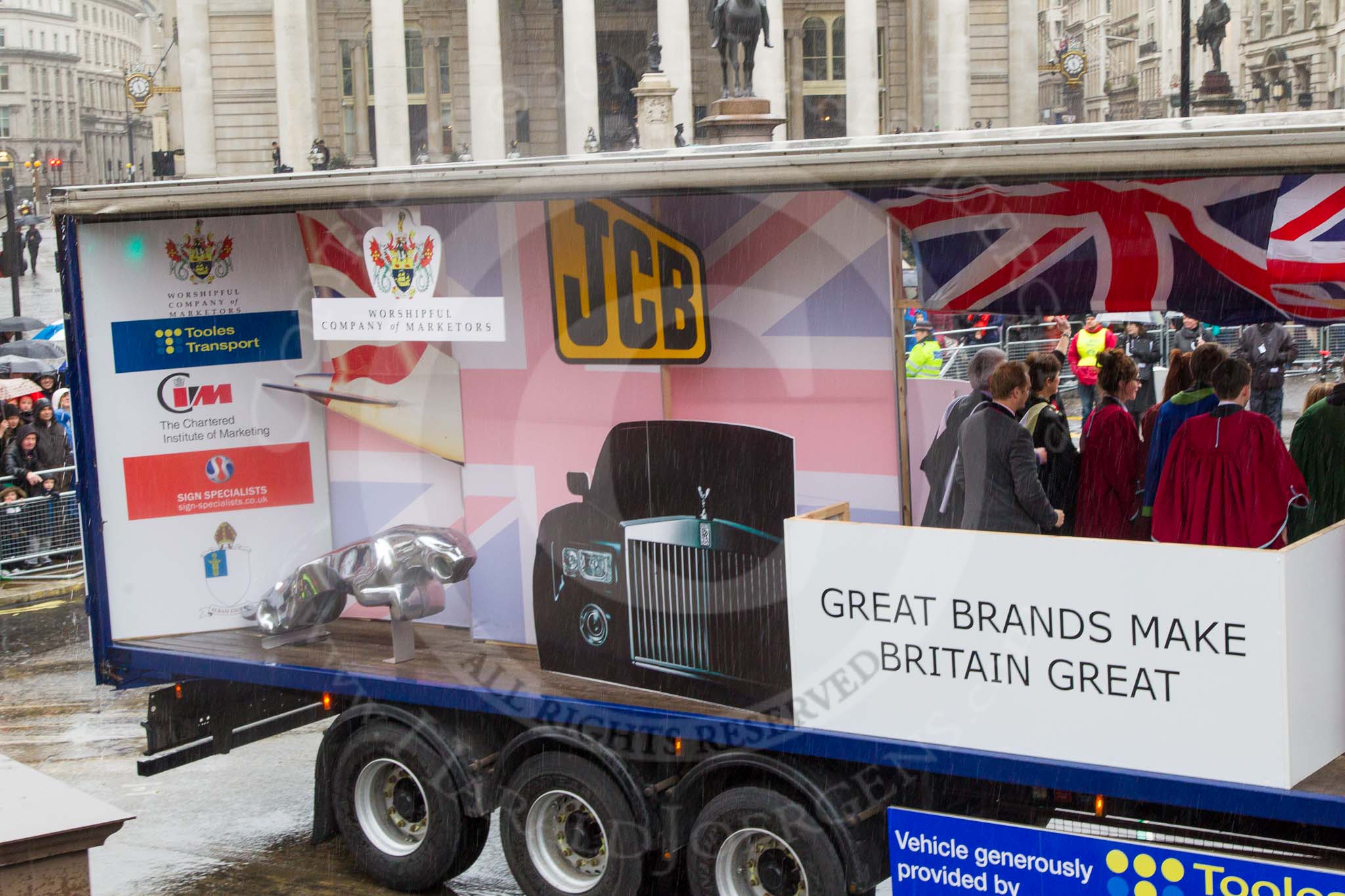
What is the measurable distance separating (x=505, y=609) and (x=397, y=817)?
47.7 inches

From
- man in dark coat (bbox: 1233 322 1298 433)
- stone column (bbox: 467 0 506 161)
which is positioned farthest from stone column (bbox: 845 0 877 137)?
man in dark coat (bbox: 1233 322 1298 433)

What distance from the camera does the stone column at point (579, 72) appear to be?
179 ft

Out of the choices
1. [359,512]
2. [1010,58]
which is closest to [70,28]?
[1010,58]

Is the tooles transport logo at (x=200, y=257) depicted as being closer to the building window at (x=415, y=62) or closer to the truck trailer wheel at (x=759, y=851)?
the truck trailer wheel at (x=759, y=851)

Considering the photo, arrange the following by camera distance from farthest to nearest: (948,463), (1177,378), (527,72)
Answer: (527,72), (1177,378), (948,463)

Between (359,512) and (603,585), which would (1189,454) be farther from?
(359,512)

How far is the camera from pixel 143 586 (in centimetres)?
850

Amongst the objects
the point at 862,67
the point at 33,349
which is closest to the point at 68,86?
the point at 862,67

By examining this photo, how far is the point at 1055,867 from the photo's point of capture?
5617 millimetres

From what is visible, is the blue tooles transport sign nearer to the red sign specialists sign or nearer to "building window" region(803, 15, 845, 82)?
the red sign specialists sign

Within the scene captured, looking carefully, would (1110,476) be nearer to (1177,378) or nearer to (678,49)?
(1177,378)


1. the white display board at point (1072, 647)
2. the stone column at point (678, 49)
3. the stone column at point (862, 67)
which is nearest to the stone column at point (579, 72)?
the stone column at point (678, 49)

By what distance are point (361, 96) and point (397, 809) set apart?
64.0 meters

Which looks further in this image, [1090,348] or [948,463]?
[1090,348]
